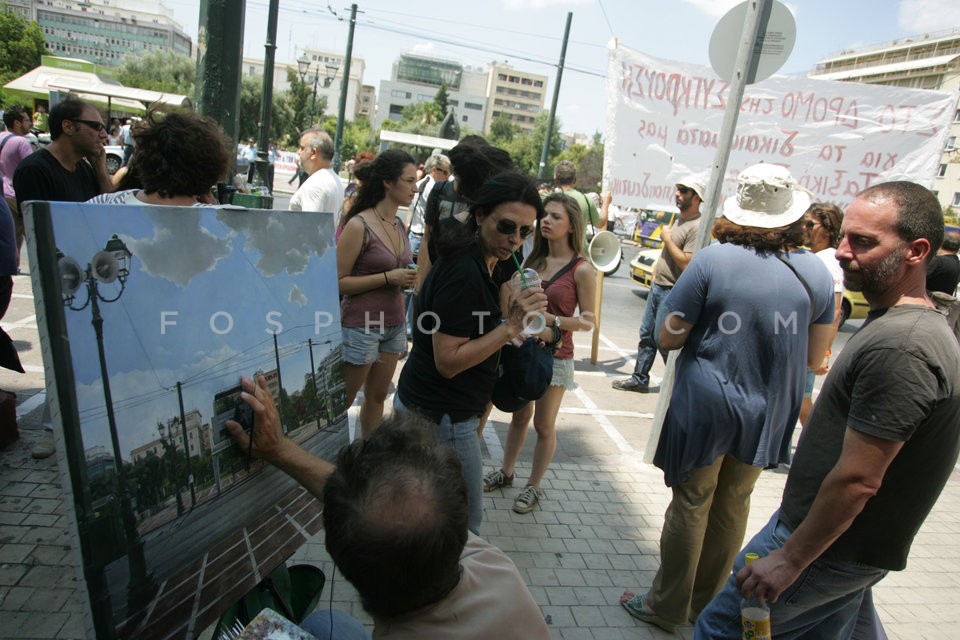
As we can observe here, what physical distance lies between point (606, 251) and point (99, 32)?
6344 inches

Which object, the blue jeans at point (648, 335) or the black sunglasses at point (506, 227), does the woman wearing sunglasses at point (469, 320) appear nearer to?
the black sunglasses at point (506, 227)

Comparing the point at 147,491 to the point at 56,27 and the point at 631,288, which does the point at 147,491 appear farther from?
the point at 56,27

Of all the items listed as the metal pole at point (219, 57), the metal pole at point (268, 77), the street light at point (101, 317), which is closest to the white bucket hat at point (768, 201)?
the street light at point (101, 317)

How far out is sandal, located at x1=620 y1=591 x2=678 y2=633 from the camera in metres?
2.88

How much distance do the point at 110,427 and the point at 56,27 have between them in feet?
539

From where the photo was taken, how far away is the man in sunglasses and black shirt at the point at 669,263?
496 centimetres

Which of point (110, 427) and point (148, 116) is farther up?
point (148, 116)

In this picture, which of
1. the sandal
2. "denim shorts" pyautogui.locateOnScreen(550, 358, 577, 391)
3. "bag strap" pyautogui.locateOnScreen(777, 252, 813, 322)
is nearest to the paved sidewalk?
the sandal

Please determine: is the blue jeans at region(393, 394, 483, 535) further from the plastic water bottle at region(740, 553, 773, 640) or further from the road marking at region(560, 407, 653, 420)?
the road marking at region(560, 407, 653, 420)

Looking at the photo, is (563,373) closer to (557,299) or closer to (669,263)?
(557,299)

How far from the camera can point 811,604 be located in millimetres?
1911

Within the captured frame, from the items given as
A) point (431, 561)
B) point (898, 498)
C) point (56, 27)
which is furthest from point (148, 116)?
point (56, 27)

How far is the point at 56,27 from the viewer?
12481cm

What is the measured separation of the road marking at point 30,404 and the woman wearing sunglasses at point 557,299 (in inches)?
135
